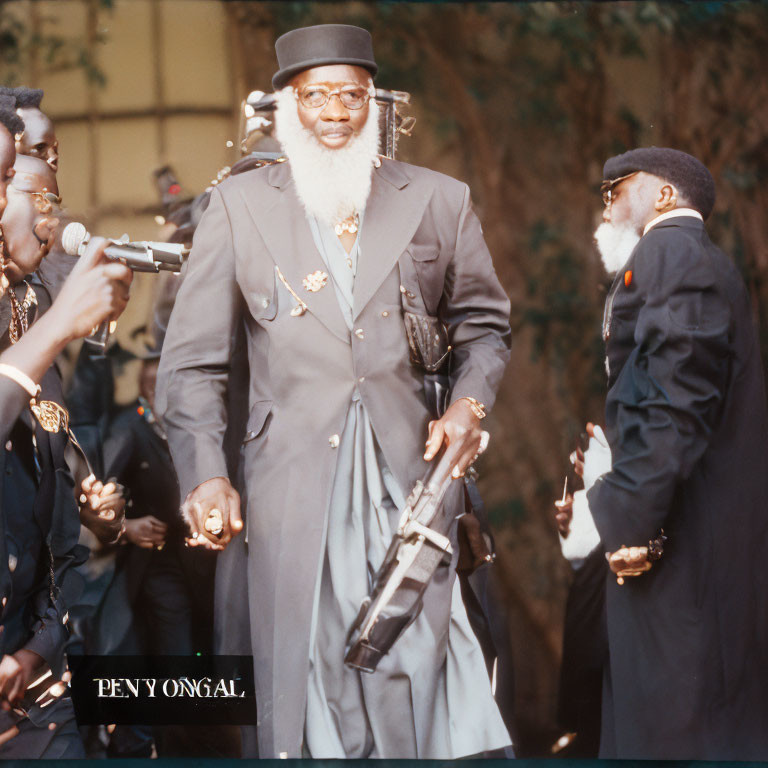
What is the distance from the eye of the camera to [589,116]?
Answer: 515 cm

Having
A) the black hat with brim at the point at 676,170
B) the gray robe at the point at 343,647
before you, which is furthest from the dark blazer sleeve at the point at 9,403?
the black hat with brim at the point at 676,170

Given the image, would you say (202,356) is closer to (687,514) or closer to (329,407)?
(329,407)

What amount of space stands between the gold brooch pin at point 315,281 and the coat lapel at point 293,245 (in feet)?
0.04

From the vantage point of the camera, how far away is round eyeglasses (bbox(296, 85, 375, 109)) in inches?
188

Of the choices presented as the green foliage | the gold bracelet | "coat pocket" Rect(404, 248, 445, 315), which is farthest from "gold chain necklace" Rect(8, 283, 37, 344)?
the gold bracelet

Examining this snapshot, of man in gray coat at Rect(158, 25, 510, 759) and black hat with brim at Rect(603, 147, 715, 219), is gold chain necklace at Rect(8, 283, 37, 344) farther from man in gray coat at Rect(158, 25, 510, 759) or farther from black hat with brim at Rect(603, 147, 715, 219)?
black hat with brim at Rect(603, 147, 715, 219)

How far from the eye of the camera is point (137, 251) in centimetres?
511

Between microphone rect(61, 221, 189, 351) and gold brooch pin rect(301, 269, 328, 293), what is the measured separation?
2.10ft

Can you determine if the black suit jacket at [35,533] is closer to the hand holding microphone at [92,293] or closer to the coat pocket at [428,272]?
the hand holding microphone at [92,293]

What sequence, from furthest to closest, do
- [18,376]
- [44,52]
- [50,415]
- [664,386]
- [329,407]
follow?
1. [44,52]
2. [50,415]
3. [18,376]
4. [664,386]
5. [329,407]

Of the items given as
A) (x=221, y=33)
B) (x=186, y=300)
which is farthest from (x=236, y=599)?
(x=221, y=33)

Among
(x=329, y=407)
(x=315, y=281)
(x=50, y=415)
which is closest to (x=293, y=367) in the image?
(x=329, y=407)

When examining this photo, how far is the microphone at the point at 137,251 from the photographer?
5.09 meters

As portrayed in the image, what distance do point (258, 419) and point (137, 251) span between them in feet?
3.29
